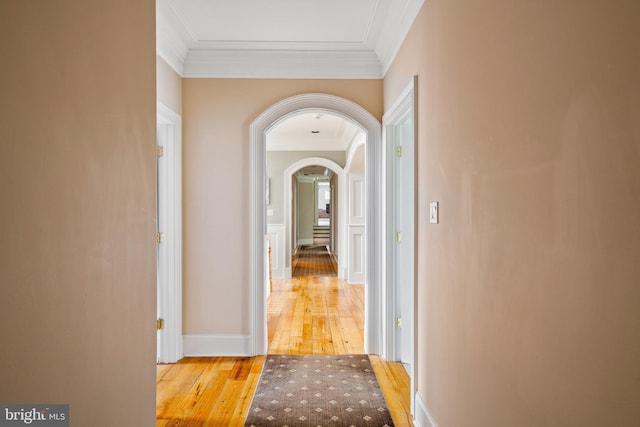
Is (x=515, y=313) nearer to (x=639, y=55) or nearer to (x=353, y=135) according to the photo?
(x=639, y=55)

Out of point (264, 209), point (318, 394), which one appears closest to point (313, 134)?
point (264, 209)

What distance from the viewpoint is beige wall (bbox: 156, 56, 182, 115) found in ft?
10.5

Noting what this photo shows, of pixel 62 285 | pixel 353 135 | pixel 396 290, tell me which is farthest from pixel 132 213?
pixel 353 135

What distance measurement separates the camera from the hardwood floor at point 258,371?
8.68 feet

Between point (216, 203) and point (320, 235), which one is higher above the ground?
point (216, 203)

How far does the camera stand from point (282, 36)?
339 centimetres

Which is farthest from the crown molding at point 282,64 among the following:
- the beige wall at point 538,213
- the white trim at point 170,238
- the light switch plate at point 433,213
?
the light switch plate at point 433,213

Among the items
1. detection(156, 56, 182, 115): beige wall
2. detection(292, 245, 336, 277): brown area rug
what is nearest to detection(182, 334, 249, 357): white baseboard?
detection(156, 56, 182, 115): beige wall

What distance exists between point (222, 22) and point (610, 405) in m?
3.20

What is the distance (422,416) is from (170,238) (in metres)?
2.37

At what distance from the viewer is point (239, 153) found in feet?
12.1

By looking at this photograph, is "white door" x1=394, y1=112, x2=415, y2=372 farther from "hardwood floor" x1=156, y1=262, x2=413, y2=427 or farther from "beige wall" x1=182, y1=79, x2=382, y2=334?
"beige wall" x1=182, y1=79, x2=382, y2=334

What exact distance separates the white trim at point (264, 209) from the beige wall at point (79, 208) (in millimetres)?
1994

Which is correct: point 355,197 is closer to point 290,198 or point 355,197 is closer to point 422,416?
point 290,198
